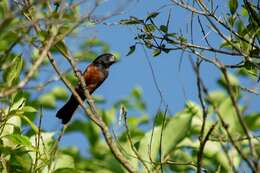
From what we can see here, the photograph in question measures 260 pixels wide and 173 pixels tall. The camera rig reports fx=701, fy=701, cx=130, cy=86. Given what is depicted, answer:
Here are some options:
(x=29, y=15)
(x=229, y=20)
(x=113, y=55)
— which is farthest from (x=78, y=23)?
(x=113, y=55)

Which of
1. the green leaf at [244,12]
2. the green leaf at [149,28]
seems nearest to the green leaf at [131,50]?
the green leaf at [149,28]

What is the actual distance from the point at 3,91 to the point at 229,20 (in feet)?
5.07

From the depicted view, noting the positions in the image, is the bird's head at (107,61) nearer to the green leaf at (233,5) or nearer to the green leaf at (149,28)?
the green leaf at (149,28)

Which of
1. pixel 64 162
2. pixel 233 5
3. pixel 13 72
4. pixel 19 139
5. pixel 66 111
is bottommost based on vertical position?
pixel 19 139

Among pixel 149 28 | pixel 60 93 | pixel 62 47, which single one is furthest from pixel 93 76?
pixel 62 47

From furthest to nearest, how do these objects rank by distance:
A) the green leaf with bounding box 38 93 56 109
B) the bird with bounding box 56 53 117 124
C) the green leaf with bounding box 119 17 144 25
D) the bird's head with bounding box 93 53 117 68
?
the bird's head with bounding box 93 53 117 68
the green leaf with bounding box 38 93 56 109
the bird with bounding box 56 53 117 124
the green leaf with bounding box 119 17 144 25

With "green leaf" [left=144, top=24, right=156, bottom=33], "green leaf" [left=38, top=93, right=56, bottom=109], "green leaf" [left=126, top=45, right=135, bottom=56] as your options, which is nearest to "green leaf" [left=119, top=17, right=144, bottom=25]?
"green leaf" [left=144, top=24, right=156, bottom=33]

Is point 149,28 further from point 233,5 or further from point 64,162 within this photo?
point 64,162

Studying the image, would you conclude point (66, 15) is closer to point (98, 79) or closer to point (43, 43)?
point (43, 43)

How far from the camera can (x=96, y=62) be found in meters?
7.50

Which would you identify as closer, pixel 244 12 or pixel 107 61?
pixel 244 12

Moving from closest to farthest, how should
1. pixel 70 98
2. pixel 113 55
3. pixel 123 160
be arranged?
pixel 123 160, pixel 70 98, pixel 113 55

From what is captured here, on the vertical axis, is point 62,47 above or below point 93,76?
below

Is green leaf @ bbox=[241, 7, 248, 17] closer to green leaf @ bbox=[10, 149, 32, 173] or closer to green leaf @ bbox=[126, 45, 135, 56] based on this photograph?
green leaf @ bbox=[126, 45, 135, 56]
